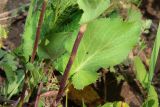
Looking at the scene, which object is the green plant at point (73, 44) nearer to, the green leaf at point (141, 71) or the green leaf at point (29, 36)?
the green leaf at point (29, 36)

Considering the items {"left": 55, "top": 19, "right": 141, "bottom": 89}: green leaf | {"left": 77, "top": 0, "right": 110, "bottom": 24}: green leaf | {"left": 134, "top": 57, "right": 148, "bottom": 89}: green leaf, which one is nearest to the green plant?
{"left": 55, "top": 19, "right": 141, "bottom": 89}: green leaf

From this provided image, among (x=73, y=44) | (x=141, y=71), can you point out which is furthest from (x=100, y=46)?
(x=141, y=71)

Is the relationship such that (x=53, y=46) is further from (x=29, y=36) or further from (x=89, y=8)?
(x=89, y=8)

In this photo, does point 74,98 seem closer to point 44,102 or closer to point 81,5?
point 44,102

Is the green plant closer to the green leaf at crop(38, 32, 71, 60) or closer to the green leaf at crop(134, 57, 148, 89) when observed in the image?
the green leaf at crop(38, 32, 71, 60)

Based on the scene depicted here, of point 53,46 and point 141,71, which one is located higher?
point 53,46

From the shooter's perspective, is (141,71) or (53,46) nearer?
(53,46)

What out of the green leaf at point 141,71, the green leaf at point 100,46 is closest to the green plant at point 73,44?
the green leaf at point 100,46

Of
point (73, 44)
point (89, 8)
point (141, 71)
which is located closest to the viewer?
point (89, 8)

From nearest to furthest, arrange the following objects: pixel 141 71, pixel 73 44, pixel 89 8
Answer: pixel 89 8 < pixel 73 44 < pixel 141 71
